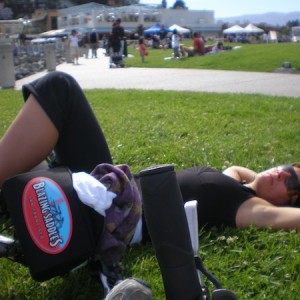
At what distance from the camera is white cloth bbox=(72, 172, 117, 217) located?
2.10m

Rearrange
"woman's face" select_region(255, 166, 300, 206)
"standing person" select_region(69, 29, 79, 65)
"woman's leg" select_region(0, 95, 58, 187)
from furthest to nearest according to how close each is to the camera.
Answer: "standing person" select_region(69, 29, 79, 65) → "woman's face" select_region(255, 166, 300, 206) → "woman's leg" select_region(0, 95, 58, 187)

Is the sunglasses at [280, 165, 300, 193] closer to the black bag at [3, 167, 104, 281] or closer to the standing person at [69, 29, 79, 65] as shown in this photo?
the black bag at [3, 167, 104, 281]

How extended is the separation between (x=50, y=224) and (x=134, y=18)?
83.3 meters

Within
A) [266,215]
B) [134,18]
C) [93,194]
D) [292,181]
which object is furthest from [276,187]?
[134,18]

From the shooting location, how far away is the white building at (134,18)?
3017 inches

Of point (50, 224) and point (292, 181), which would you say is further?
point (292, 181)

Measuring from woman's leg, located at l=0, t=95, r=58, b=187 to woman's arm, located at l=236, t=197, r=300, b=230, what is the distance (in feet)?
3.94

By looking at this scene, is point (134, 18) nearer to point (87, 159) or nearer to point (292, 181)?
point (292, 181)

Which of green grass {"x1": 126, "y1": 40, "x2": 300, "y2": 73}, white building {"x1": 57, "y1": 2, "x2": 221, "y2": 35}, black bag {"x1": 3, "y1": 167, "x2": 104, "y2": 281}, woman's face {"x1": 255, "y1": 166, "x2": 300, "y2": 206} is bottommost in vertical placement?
green grass {"x1": 126, "y1": 40, "x2": 300, "y2": 73}

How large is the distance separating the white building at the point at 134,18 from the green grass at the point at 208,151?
6829 cm

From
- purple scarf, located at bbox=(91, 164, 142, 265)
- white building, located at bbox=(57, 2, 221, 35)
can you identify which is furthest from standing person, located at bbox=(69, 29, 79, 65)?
white building, located at bbox=(57, 2, 221, 35)

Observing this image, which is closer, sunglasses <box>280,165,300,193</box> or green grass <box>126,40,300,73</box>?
sunglasses <box>280,165,300,193</box>

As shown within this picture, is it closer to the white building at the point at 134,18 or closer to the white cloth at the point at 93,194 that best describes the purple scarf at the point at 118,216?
the white cloth at the point at 93,194

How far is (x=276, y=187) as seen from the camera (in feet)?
9.86
